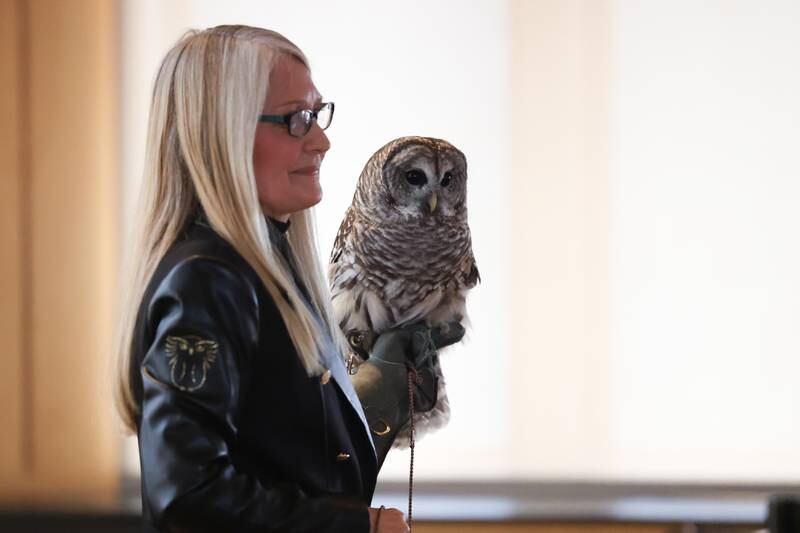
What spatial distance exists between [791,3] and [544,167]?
0.61 metres

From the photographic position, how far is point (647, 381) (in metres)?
2.18

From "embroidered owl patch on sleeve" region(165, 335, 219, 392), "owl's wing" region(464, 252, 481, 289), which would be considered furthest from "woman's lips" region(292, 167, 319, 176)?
"owl's wing" region(464, 252, 481, 289)

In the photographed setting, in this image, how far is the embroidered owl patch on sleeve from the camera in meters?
0.78

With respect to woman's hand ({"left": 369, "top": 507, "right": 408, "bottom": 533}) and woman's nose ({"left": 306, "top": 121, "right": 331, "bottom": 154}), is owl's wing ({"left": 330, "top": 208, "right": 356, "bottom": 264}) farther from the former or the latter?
woman's hand ({"left": 369, "top": 507, "right": 408, "bottom": 533})

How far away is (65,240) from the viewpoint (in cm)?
234

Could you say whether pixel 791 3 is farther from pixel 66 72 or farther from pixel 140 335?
pixel 140 335

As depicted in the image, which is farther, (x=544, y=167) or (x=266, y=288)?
(x=544, y=167)

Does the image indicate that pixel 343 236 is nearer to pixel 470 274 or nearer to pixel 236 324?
pixel 470 274

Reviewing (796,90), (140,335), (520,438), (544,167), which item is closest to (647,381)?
(520,438)

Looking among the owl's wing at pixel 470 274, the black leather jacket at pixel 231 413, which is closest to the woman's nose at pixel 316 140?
the black leather jacket at pixel 231 413

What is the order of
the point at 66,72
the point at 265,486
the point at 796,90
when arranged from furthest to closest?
1. the point at 66,72
2. the point at 796,90
3. the point at 265,486

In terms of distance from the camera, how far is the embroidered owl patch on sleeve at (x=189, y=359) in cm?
78

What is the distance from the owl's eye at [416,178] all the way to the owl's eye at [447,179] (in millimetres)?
21

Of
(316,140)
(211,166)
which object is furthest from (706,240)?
(211,166)
